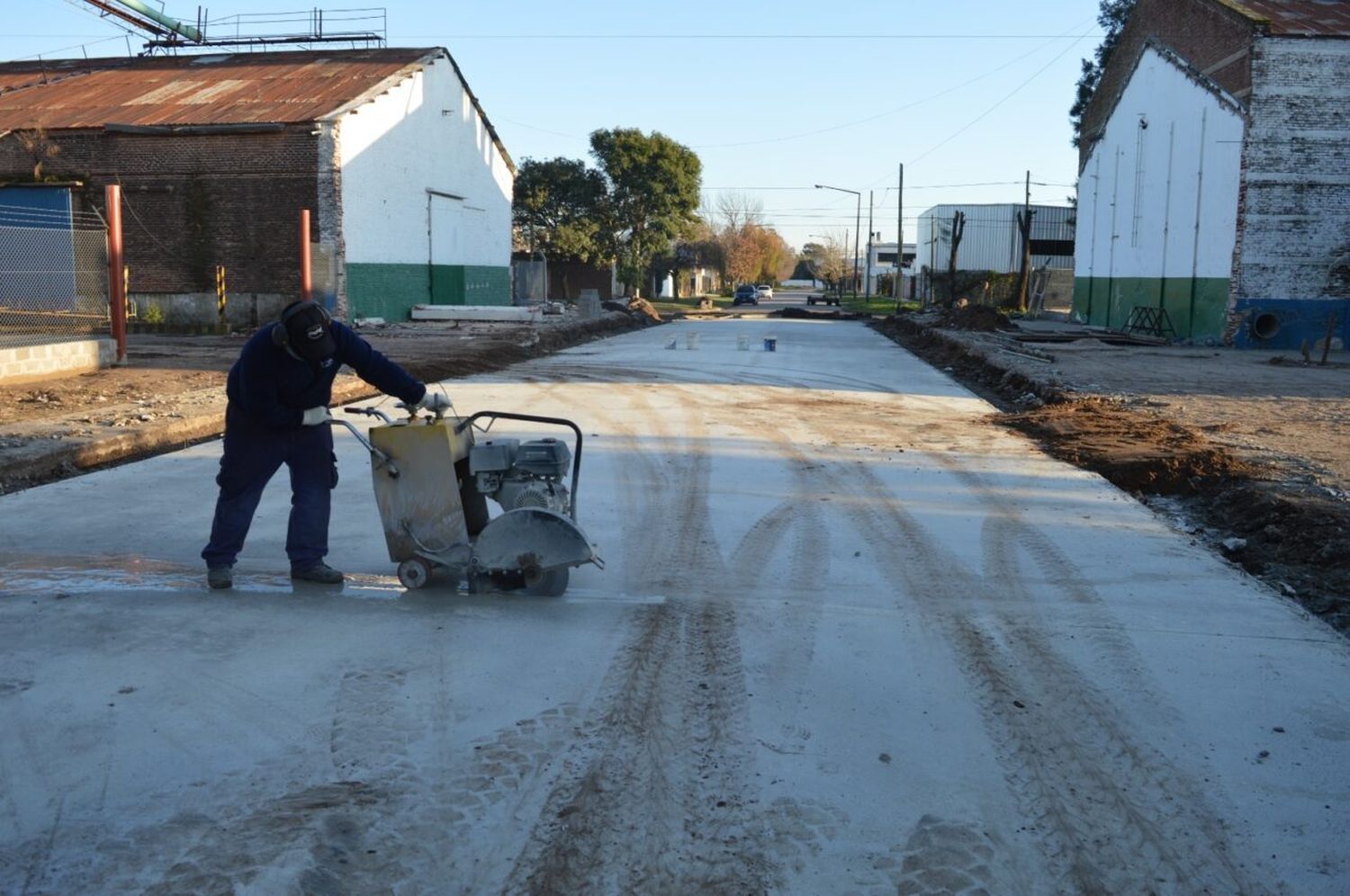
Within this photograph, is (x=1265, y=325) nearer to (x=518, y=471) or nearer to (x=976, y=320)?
(x=976, y=320)

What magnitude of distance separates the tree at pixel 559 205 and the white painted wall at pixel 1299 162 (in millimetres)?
37013

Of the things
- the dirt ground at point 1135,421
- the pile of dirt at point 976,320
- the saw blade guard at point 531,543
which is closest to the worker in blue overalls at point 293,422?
the saw blade guard at point 531,543

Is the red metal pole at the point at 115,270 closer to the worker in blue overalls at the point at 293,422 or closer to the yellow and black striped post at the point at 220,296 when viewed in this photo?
the yellow and black striped post at the point at 220,296

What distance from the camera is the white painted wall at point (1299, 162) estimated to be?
26.4 metres

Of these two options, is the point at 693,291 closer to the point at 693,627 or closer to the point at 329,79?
the point at 329,79

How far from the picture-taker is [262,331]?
602 cm

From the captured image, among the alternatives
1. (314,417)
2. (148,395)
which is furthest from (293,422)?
(148,395)

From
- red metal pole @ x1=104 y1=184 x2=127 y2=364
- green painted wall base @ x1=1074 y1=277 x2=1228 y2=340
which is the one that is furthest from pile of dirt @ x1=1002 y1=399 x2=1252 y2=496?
green painted wall base @ x1=1074 y1=277 x2=1228 y2=340

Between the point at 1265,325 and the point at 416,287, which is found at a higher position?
the point at 416,287

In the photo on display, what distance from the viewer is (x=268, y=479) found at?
6.19m

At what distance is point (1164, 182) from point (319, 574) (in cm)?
3177

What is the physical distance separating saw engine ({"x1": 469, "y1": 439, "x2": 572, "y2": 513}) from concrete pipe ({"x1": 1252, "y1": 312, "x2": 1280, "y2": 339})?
25674mm

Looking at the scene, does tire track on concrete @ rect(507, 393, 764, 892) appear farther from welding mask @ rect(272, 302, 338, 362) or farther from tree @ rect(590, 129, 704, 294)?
tree @ rect(590, 129, 704, 294)

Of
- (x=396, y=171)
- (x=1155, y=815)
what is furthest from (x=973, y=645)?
(x=396, y=171)
